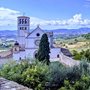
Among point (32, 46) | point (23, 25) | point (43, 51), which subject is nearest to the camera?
point (43, 51)

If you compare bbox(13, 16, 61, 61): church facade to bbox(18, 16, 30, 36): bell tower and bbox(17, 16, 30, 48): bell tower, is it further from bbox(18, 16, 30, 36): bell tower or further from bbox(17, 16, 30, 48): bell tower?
bbox(18, 16, 30, 36): bell tower

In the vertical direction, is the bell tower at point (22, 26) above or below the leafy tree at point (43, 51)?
above

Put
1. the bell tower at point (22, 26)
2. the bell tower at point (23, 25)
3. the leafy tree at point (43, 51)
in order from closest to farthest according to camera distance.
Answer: the leafy tree at point (43, 51) → the bell tower at point (22, 26) → the bell tower at point (23, 25)

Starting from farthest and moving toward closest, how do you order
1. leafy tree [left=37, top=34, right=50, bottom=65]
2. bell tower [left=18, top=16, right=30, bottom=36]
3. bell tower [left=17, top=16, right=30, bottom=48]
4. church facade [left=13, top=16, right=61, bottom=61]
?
bell tower [left=18, top=16, right=30, bottom=36] → bell tower [left=17, top=16, right=30, bottom=48] → church facade [left=13, top=16, right=61, bottom=61] → leafy tree [left=37, top=34, right=50, bottom=65]

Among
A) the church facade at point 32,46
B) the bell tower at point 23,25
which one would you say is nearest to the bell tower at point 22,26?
the bell tower at point 23,25

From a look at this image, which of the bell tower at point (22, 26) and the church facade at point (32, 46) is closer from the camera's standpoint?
the church facade at point (32, 46)

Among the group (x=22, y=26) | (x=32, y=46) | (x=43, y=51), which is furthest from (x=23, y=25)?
(x=43, y=51)

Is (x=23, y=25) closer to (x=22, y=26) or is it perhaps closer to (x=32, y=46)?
(x=22, y=26)

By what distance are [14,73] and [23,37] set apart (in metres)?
40.7

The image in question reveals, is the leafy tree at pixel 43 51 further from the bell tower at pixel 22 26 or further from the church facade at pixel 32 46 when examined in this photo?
the bell tower at pixel 22 26

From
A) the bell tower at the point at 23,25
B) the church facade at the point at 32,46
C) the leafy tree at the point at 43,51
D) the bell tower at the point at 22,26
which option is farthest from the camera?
the bell tower at the point at 23,25

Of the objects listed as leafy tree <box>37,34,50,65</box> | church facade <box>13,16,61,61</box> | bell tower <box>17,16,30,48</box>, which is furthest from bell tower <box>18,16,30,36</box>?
leafy tree <box>37,34,50,65</box>

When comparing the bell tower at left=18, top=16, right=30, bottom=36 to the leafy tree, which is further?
the bell tower at left=18, top=16, right=30, bottom=36

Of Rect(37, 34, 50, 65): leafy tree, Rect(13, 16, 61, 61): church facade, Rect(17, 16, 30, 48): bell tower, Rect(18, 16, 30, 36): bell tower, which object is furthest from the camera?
Rect(18, 16, 30, 36): bell tower
